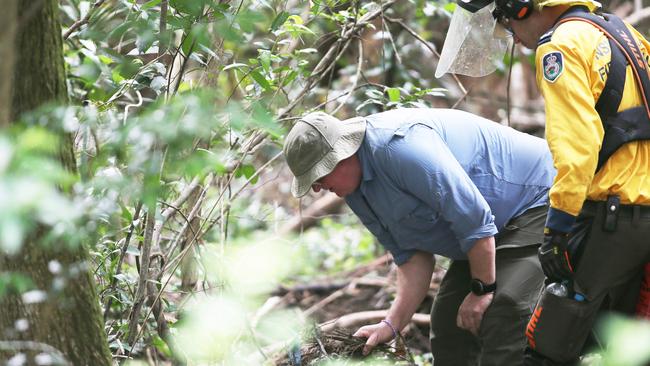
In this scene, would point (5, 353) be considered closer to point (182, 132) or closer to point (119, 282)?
point (182, 132)

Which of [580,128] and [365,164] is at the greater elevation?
[580,128]

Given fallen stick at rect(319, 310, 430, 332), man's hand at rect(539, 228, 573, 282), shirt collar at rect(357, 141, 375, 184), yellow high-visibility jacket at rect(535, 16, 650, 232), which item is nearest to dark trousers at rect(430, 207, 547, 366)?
man's hand at rect(539, 228, 573, 282)

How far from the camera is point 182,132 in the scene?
1940 mm

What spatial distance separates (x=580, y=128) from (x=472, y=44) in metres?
1.02

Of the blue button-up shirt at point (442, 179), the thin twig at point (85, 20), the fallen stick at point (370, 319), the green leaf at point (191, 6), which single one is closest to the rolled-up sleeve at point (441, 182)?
the blue button-up shirt at point (442, 179)

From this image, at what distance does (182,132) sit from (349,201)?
177cm

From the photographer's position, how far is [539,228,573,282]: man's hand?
10.2 feet

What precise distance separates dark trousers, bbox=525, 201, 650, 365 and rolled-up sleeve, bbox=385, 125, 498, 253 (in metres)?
0.37

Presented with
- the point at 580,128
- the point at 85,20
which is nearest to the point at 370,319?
the point at 85,20

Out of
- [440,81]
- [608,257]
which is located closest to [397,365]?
[608,257]

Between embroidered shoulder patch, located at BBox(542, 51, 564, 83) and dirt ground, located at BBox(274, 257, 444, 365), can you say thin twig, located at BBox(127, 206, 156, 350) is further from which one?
embroidered shoulder patch, located at BBox(542, 51, 564, 83)

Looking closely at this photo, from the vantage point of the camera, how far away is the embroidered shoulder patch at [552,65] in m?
3.02

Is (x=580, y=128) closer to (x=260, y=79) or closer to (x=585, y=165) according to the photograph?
(x=585, y=165)

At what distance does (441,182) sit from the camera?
3.21 m
